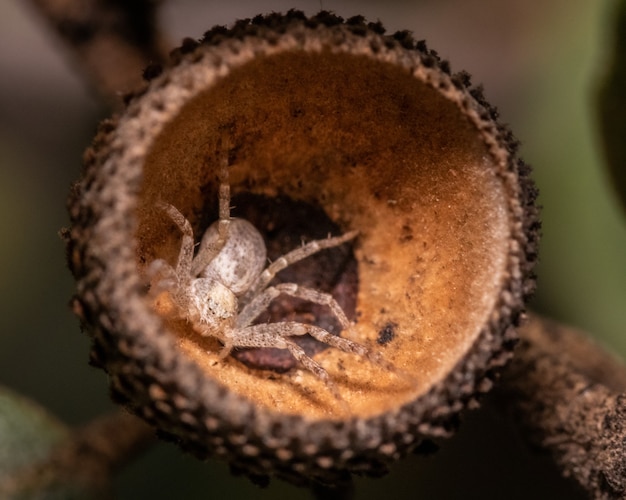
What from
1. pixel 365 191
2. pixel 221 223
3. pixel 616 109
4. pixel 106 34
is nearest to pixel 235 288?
pixel 221 223

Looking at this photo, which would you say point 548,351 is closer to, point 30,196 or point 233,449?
point 233,449

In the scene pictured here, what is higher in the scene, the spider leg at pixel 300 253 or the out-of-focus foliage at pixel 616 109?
the out-of-focus foliage at pixel 616 109

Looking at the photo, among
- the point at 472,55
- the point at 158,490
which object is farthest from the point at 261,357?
the point at 472,55

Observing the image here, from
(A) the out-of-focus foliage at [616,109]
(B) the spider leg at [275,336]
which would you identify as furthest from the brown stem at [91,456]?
(A) the out-of-focus foliage at [616,109]

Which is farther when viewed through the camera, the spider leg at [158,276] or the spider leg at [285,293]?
the spider leg at [285,293]

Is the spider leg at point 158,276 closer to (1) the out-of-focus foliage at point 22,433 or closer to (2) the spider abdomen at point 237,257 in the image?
(2) the spider abdomen at point 237,257

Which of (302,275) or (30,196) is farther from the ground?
(302,275)
